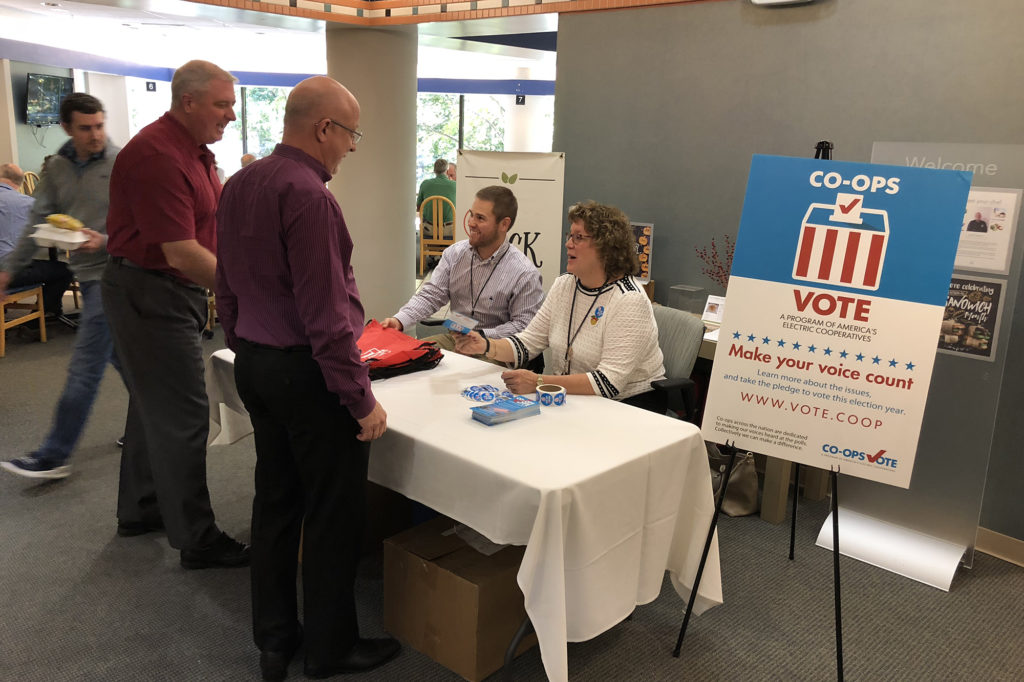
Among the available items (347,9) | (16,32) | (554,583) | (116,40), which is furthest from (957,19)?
A: (116,40)

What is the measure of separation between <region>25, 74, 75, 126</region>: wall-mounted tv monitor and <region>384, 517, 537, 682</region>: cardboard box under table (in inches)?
379

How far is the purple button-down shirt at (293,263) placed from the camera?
5.65 feet

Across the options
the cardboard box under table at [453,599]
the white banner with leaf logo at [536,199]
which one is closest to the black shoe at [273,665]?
the cardboard box under table at [453,599]

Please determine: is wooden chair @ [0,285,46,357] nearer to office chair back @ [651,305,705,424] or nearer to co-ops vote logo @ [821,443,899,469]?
office chair back @ [651,305,705,424]

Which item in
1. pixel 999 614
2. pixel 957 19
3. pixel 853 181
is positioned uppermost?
pixel 957 19

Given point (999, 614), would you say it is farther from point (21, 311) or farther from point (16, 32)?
point (16, 32)

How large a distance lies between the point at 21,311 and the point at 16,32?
4.93m

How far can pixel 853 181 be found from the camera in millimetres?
1949

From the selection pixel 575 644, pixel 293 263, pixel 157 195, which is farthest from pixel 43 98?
pixel 575 644

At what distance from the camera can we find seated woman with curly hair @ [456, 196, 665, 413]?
2.43 meters

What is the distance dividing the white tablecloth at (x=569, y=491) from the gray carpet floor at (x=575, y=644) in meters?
0.27

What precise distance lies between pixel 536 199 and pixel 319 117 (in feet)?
8.78

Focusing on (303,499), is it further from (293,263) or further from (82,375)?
(82,375)

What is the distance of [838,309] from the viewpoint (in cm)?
198
